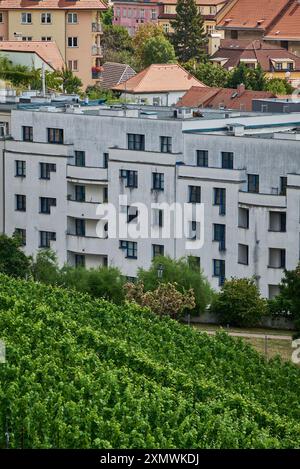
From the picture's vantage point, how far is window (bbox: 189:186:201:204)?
275ft

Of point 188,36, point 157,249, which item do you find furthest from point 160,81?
point 157,249

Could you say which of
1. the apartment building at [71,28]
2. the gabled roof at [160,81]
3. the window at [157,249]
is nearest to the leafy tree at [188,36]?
the apartment building at [71,28]

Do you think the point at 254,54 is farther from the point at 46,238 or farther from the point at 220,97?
the point at 46,238

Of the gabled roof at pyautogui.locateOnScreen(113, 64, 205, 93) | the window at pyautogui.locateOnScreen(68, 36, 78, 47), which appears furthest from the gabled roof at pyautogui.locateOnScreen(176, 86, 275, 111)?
the window at pyautogui.locateOnScreen(68, 36, 78, 47)

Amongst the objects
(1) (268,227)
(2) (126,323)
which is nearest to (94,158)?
(1) (268,227)

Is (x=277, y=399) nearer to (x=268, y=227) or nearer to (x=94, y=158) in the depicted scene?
(x=268, y=227)

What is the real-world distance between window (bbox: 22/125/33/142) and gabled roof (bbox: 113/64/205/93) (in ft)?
151

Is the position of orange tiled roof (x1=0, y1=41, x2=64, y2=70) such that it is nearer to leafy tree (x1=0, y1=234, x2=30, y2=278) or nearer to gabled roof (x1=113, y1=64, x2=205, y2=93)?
gabled roof (x1=113, y1=64, x2=205, y2=93)

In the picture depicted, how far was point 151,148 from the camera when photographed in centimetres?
8612

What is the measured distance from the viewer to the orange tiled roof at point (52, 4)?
15138cm

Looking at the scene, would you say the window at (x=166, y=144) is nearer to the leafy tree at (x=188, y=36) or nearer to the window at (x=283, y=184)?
the window at (x=283, y=184)

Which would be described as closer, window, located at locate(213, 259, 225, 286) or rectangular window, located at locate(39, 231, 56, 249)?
window, located at locate(213, 259, 225, 286)

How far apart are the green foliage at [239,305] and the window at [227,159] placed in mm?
8152

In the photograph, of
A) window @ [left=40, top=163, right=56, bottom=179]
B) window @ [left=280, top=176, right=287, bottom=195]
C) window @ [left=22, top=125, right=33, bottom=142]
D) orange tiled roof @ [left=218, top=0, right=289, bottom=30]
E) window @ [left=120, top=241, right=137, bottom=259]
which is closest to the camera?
window @ [left=280, top=176, right=287, bottom=195]
